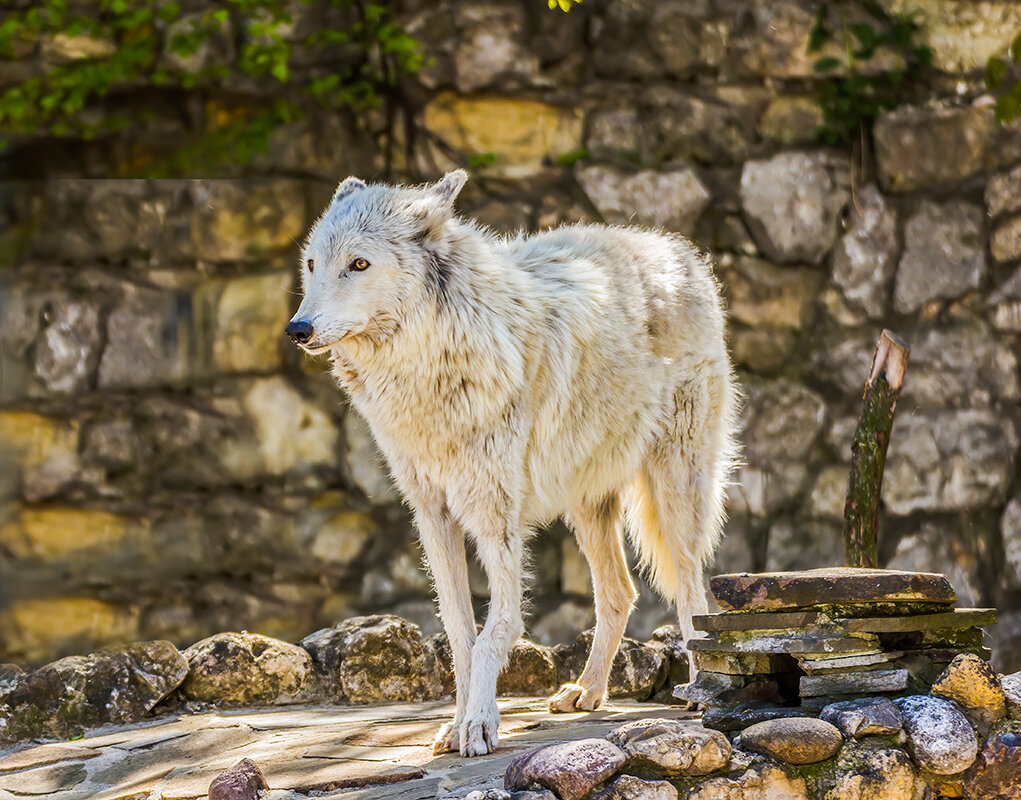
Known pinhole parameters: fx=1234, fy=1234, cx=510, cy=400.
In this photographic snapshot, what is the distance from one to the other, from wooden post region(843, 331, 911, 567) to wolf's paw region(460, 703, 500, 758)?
148 cm

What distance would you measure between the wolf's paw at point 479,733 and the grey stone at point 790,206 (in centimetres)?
350

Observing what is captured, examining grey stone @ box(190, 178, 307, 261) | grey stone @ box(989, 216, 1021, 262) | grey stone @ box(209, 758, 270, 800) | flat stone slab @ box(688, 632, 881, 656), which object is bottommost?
grey stone @ box(209, 758, 270, 800)

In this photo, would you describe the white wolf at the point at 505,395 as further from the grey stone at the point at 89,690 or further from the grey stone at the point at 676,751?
the grey stone at the point at 89,690

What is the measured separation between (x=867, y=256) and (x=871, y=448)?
94.1 inches

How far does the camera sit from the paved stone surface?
11.5 feet

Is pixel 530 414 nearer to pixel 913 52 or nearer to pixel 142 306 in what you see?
pixel 142 306

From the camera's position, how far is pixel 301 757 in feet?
12.7

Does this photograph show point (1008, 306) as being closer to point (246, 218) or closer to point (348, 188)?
point (348, 188)

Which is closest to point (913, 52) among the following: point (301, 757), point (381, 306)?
point (381, 306)

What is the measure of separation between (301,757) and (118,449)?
112 inches

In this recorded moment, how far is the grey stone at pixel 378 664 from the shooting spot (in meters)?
4.98

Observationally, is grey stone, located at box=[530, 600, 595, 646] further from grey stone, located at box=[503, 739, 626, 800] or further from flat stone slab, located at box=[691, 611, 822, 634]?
grey stone, located at box=[503, 739, 626, 800]

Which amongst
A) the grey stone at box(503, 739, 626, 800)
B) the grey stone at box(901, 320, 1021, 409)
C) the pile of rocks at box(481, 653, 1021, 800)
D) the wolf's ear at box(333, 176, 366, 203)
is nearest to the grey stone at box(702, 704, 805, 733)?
the pile of rocks at box(481, 653, 1021, 800)

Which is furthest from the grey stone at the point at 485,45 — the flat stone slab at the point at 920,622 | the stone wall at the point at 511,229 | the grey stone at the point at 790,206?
the flat stone slab at the point at 920,622
